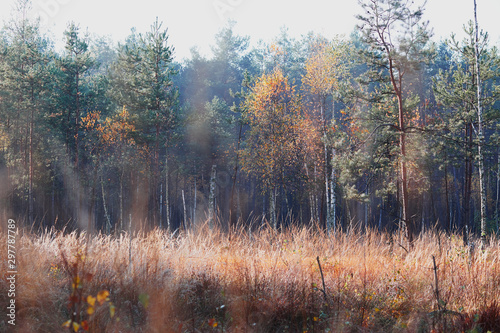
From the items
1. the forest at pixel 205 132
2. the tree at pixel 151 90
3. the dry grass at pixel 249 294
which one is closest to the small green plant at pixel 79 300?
the dry grass at pixel 249 294

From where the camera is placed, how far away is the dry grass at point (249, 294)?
438 cm

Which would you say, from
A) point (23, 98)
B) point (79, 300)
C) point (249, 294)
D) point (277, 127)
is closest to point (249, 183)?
point (277, 127)

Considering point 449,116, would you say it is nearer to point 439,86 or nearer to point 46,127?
point 439,86

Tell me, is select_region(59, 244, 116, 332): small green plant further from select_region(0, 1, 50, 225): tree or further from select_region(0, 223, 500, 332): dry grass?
select_region(0, 1, 50, 225): tree

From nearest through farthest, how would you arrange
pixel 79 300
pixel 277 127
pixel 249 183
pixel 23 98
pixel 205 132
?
pixel 79 300, pixel 277 127, pixel 23 98, pixel 205 132, pixel 249 183

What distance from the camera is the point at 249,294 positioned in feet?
16.2

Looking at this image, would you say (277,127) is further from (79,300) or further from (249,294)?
(79,300)

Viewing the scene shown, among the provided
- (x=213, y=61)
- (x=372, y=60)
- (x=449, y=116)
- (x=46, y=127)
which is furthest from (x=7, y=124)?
(x=449, y=116)

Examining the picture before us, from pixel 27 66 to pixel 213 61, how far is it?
784 inches

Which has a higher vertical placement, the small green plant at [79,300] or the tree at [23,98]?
the tree at [23,98]

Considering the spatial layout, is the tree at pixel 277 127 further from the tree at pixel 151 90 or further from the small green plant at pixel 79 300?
the small green plant at pixel 79 300

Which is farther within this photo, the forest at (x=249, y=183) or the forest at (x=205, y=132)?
the forest at (x=205, y=132)

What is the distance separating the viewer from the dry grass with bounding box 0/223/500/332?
438 centimetres

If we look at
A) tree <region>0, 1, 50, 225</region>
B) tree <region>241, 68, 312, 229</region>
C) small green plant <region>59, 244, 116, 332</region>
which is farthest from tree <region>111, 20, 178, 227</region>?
small green plant <region>59, 244, 116, 332</region>
